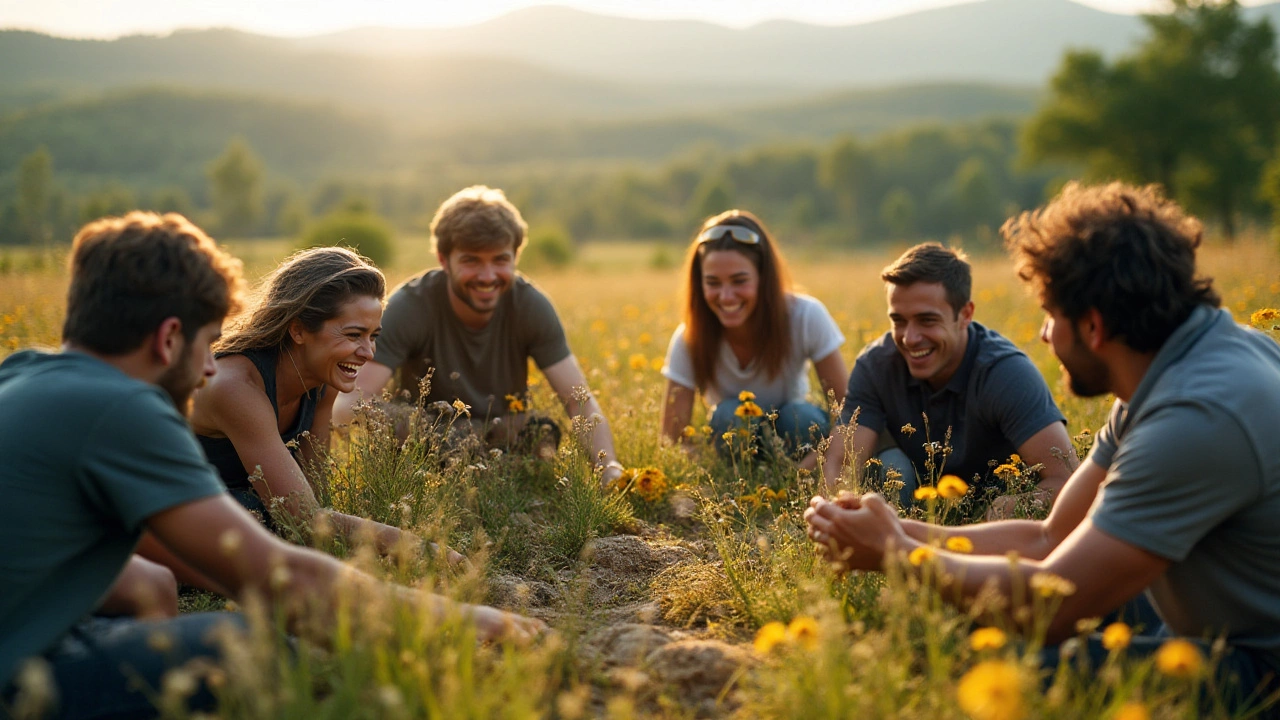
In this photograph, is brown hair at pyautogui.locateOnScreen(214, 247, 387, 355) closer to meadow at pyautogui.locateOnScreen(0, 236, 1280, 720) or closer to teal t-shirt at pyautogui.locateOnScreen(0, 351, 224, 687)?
meadow at pyautogui.locateOnScreen(0, 236, 1280, 720)

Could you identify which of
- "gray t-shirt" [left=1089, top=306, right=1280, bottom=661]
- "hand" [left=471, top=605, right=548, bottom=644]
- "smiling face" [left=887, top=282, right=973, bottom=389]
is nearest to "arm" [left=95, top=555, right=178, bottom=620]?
"hand" [left=471, top=605, right=548, bottom=644]

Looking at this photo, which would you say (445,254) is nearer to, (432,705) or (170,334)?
(170,334)

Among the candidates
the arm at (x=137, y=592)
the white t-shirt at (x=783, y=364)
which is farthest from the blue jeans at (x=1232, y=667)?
the white t-shirt at (x=783, y=364)

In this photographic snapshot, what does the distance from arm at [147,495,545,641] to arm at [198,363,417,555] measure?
1140 mm

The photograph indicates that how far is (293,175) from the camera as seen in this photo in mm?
124688

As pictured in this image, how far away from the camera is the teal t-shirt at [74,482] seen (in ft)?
6.95

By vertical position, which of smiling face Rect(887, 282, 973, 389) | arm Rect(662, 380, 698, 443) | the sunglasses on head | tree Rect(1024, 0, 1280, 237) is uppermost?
tree Rect(1024, 0, 1280, 237)

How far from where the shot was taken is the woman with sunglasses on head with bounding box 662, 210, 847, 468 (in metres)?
5.43

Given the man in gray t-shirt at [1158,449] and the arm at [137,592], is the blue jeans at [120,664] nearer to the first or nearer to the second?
the arm at [137,592]

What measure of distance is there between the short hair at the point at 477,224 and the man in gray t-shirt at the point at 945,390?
2132 millimetres

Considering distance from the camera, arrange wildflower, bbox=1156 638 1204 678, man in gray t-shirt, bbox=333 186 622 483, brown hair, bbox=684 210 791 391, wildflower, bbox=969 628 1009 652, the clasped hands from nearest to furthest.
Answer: wildflower, bbox=1156 638 1204 678 < wildflower, bbox=969 628 1009 652 < the clasped hands < man in gray t-shirt, bbox=333 186 622 483 < brown hair, bbox=684 210 791 391

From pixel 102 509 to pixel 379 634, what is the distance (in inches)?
28.7

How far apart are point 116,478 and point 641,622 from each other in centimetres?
183

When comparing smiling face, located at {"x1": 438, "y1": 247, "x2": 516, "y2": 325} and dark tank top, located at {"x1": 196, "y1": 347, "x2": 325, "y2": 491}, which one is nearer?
dark tank top, located at {"x1": 196, "y1": 347, "x2": 325, "y2": 491}
